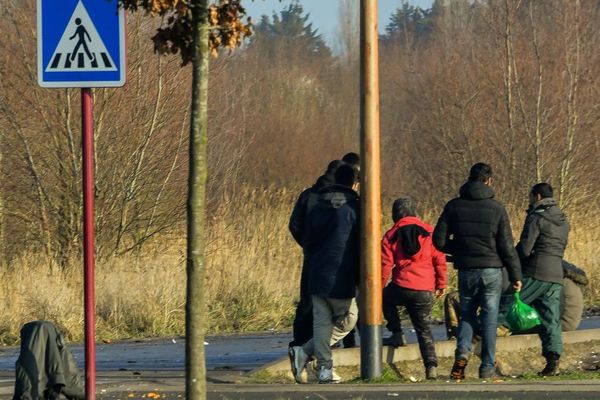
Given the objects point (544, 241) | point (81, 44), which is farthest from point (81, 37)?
point (544, 241)

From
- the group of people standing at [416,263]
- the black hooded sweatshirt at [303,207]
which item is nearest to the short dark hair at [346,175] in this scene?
the group of people standing at [416,263]

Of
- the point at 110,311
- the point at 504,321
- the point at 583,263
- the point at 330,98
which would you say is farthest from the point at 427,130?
the point at 330,98

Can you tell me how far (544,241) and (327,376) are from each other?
2.54 meters

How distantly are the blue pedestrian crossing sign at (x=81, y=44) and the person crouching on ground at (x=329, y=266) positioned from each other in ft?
13.1

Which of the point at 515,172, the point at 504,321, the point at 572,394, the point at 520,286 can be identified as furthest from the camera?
the point at 515,172

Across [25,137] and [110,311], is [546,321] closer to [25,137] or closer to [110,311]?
[110,311]

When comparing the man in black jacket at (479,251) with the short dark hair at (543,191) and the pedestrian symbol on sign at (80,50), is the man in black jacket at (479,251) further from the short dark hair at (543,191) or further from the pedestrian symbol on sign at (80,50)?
the pedestrian symbol on sign at (80,50)

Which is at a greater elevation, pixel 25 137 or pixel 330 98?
pixel 330 98

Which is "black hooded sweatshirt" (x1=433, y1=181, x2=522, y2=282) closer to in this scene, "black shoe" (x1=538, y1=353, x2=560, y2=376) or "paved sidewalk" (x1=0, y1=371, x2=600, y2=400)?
"black shoe" (x1=538, y1=353, x2=560, y2=376)

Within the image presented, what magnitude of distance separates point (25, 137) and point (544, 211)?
10.1 metres

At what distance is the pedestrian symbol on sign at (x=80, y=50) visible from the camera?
8016 mm

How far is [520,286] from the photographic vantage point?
1218 cm

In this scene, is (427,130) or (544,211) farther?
(427,130)

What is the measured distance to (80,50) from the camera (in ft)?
26.5
